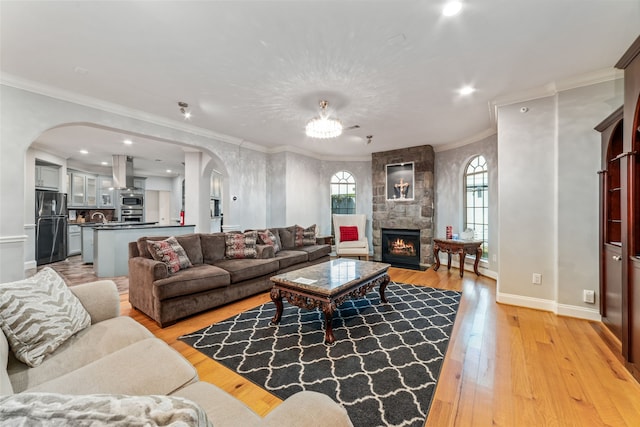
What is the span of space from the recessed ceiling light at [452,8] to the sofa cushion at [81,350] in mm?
2978

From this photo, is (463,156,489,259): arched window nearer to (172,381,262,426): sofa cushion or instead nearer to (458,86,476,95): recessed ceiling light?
(458,86,476,95): recessed ceiling light

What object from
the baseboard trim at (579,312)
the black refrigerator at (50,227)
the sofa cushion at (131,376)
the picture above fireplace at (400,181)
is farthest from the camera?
the picture above fireplace at (400,181)

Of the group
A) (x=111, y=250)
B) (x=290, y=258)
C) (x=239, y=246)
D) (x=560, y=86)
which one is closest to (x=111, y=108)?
(x=239, y=246)

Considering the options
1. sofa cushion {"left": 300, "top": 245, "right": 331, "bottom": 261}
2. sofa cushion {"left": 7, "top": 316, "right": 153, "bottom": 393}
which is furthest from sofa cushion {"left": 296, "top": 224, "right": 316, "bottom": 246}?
sofa cushion {"left": 7, "top": 316, "right": 153, "bottom": 393}

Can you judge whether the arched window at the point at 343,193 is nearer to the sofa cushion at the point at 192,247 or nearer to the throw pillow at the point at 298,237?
the throw pillow at the point at 298,237

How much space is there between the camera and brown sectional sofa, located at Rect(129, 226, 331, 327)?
276 cm

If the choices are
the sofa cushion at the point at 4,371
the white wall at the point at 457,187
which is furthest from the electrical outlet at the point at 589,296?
the sofa cushion at the point at 4,371

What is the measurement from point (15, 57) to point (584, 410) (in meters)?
5.29

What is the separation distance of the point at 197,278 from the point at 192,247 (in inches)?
30.5

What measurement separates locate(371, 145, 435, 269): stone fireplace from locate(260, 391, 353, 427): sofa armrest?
202 inches

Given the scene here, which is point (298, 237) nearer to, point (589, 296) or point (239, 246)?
point (239, 246)

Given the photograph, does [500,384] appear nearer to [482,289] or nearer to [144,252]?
[482,289]

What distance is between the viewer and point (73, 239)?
6918mm

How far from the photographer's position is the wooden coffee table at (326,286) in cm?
243
